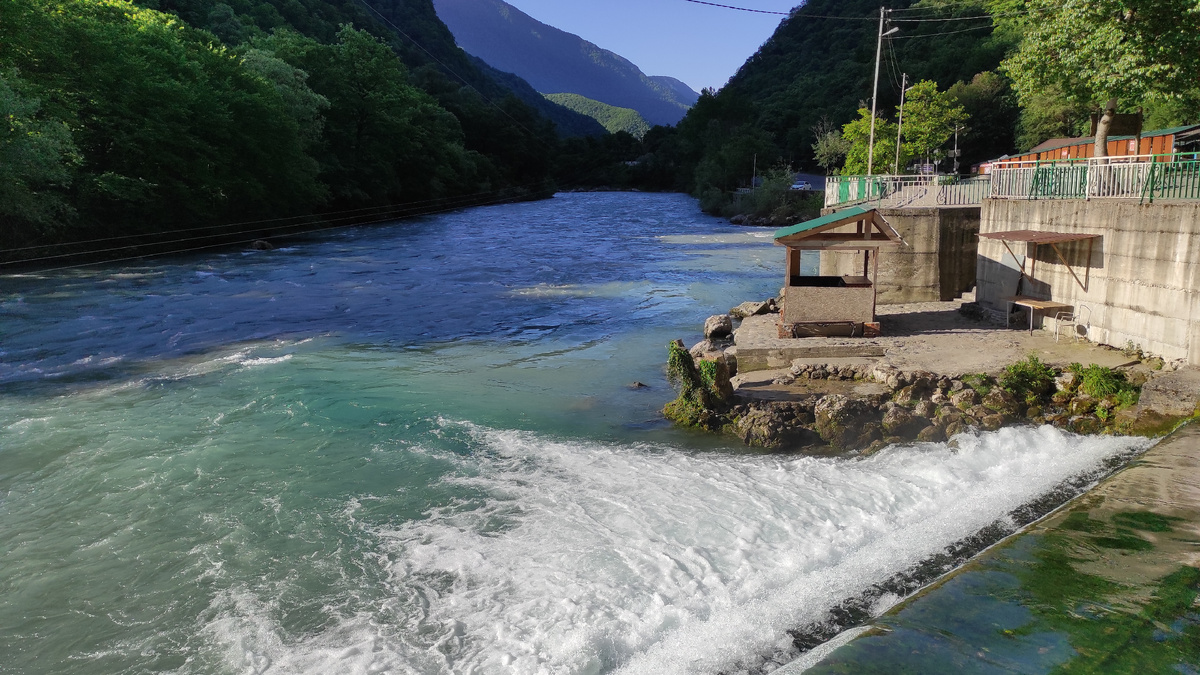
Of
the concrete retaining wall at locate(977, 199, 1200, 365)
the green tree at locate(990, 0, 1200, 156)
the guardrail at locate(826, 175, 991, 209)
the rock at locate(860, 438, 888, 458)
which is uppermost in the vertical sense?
the green tree at locate(990, 0, 1200, 156)

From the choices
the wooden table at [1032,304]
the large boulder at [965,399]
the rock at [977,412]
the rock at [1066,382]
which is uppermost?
the wooden table at [1032,304]

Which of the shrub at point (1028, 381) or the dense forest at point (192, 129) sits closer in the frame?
the shrub at point (1028, 381)

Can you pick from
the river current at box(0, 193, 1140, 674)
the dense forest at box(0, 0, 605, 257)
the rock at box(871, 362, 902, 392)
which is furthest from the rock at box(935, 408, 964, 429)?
the dense forest at box(0, 0, 605, 257)

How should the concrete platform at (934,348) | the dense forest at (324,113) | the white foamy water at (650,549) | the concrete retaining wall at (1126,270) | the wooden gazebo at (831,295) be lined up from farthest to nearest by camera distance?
the dense forest at (324,113)
the wooden gazebo at (831,295)
the concrete platform at (934,348)
the concrete retaining wall at (1126,270)
the white foamy water at (650,549)

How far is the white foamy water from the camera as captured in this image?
24.1 feet

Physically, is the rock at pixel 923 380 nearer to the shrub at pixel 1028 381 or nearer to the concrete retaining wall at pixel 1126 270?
the shrub at pixel 1028 381

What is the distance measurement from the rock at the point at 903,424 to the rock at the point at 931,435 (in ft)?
0.33

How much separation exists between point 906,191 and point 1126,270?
526 inches

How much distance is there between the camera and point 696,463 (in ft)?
38.1

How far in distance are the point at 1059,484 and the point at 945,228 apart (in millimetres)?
12730

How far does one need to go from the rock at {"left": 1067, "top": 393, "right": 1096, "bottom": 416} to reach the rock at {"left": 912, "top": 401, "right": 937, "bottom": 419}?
87.4 inches

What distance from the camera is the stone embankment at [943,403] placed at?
1191cm

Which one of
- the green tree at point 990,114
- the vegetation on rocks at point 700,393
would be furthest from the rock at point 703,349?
the green tree at point 990,114

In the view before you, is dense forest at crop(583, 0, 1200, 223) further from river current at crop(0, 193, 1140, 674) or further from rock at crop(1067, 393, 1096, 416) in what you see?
river current at crop(0, 193, 1140, 674)
